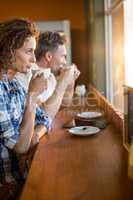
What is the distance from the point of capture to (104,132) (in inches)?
59.9

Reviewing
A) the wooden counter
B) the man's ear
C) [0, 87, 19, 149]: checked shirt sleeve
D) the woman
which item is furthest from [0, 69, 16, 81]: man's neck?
the man's ear

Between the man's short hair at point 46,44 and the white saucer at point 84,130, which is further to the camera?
the man's short hair at point 46,44

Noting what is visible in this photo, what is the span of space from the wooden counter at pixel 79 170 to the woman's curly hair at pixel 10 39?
1.43 ft

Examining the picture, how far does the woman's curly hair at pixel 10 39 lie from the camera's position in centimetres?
139

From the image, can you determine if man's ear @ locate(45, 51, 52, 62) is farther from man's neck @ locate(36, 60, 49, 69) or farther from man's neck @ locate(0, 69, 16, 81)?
man's neck @ locate(0, 69, 16, 81)

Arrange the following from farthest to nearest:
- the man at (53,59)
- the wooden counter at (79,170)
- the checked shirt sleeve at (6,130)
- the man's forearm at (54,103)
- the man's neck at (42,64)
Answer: the man's neck at (42,64) < the man at (53,59) < the man's forearm at (54,103) < the checked shirt sleeve at (6,130) < the wooden counter at (79,170)

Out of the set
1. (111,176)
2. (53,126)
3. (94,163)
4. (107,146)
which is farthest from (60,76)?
(111,176)

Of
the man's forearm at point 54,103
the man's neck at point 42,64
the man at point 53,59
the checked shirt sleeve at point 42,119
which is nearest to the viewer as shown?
the checked shirt sleeve at point 42,119

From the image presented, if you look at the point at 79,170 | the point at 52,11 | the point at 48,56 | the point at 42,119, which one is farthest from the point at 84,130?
the point at 52,11

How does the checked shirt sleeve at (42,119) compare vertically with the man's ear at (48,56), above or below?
below

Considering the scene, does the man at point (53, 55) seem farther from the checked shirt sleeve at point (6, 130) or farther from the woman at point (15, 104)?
the checked shirt sleeve at point (6, 130)

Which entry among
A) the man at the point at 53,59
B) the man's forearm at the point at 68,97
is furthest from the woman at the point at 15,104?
the man's forearm at the point at 68,97

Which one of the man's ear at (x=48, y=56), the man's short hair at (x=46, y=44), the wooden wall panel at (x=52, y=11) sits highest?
the wooden wall panel at (x=52, y=11)

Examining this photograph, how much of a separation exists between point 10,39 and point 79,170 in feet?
2.38
